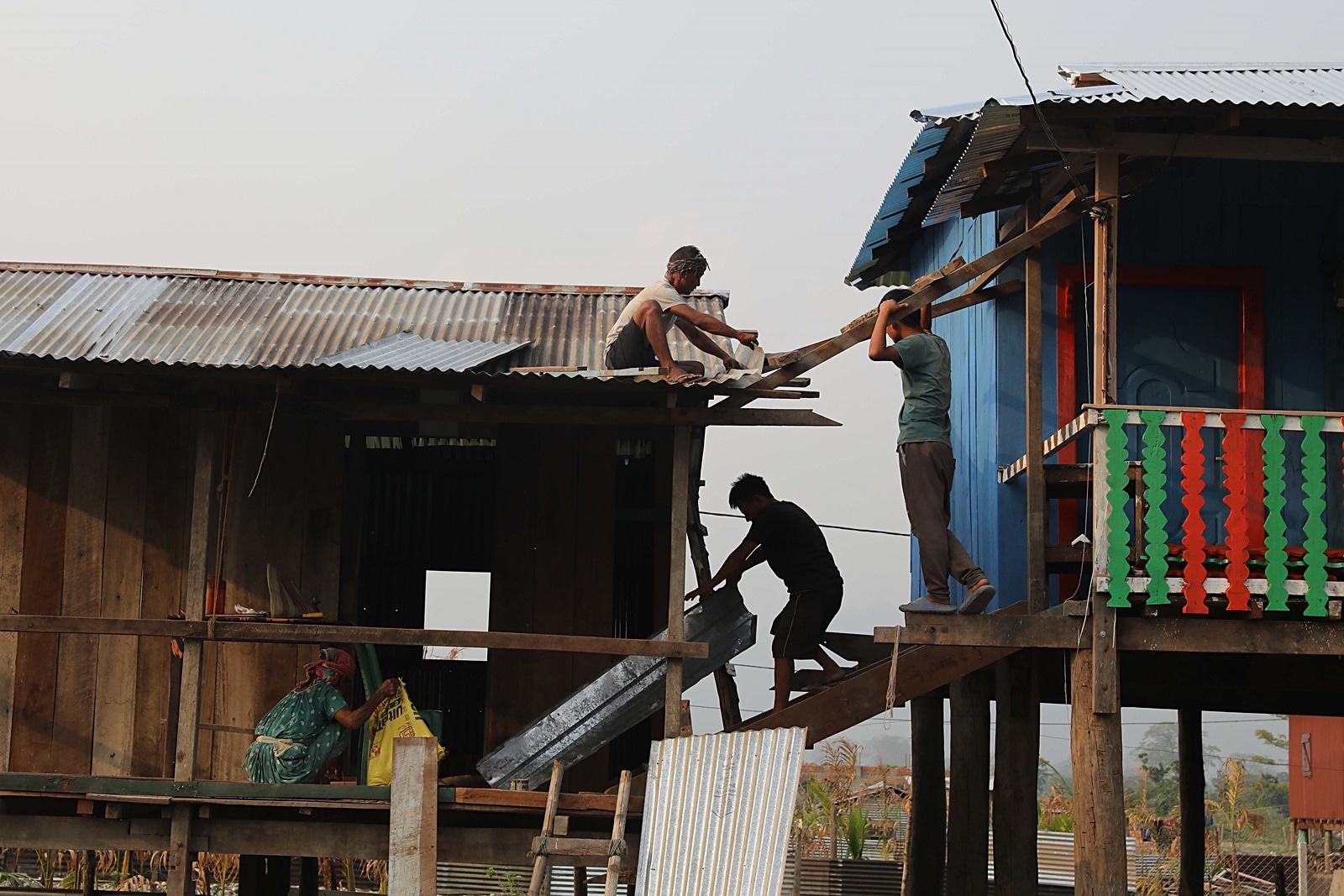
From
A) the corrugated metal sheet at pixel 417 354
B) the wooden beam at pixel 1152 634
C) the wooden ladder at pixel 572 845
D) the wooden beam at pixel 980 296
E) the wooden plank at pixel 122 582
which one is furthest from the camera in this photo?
the wooden beam at pixel 980 296

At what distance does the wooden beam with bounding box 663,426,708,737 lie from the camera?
27.9 ft

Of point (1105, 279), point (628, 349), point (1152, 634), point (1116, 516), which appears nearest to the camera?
point (1116, 516)

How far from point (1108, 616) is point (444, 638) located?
360cm

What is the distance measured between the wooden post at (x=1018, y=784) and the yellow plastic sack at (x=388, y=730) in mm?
3892

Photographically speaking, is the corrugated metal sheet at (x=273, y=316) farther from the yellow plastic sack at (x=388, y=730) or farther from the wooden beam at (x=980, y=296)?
the yellow plastic sack at (x=388, y=730)

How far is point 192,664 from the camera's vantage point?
8500 mm

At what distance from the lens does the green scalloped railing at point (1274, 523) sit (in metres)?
7.61

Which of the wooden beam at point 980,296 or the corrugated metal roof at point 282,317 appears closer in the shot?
the corrugated metal roof at point 282,317

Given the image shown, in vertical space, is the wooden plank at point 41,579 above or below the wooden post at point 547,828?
above

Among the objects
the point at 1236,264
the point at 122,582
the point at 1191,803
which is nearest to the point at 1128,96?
the point at 1236,264

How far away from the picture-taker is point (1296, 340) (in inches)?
389

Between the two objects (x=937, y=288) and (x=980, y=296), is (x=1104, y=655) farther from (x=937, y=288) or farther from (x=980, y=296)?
(x=980, y=296)

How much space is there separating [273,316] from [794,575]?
3756 mm

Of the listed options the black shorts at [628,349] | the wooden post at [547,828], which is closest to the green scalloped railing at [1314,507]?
the black shorts at [628,349]
